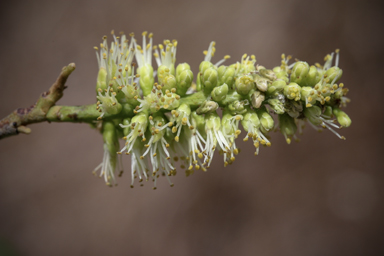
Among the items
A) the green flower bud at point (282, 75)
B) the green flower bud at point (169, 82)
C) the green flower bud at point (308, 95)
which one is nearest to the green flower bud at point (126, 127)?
the green flower bud at point (169, 82)

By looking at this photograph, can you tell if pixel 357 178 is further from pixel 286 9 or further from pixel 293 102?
pixel 293 102

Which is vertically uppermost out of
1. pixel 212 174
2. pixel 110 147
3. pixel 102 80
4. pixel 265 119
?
pixel 102 80

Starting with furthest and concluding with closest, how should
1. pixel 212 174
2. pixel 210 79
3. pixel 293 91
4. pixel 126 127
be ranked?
pixel 212 174
pixel 126 127
pixel 210 79
pixel 293 91

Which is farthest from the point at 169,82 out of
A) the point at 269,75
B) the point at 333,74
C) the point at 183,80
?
the point at 333,74

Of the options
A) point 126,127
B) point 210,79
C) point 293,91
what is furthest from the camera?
point 126,127

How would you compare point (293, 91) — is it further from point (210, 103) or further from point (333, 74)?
point (210, 103)

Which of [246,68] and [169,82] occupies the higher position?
[246,68]

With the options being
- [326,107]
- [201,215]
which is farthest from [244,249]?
[326,107]
